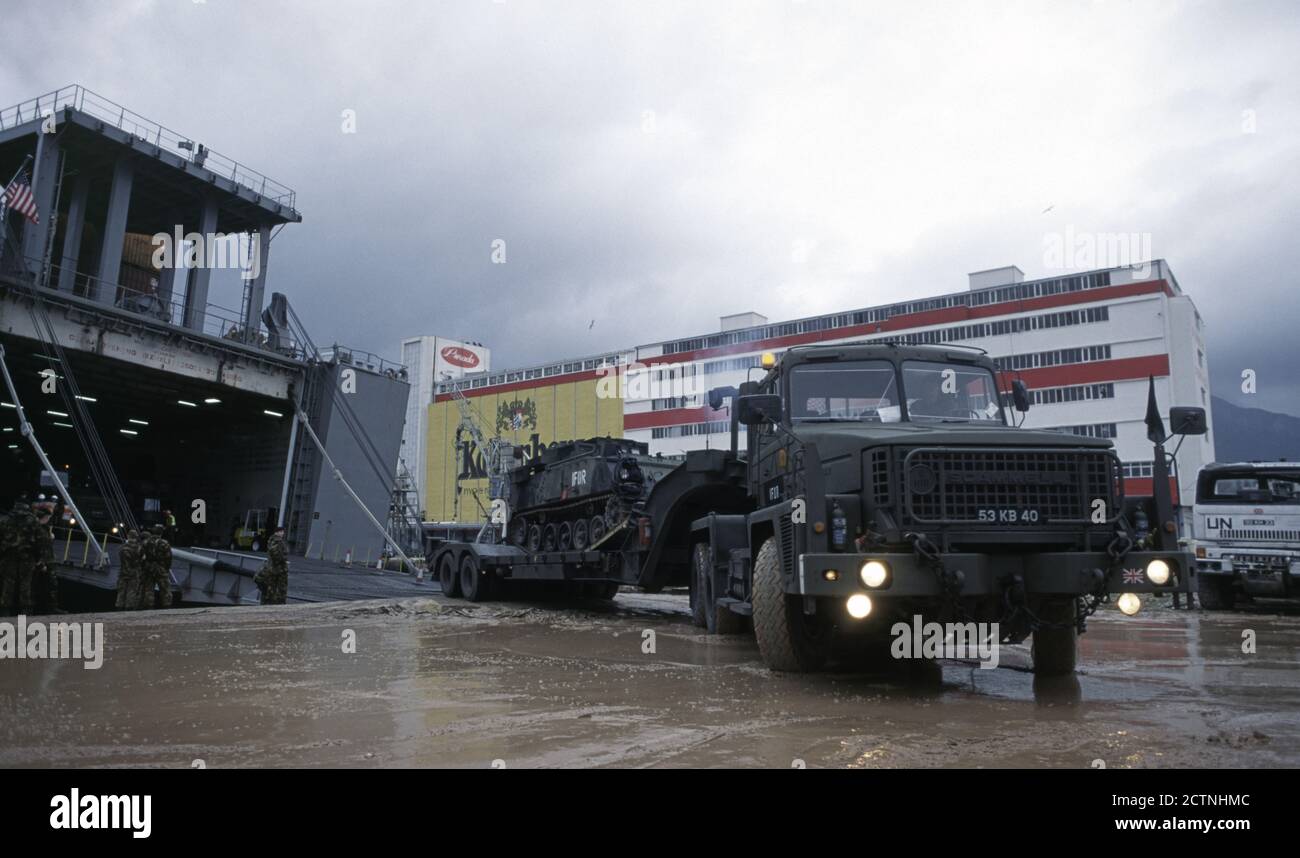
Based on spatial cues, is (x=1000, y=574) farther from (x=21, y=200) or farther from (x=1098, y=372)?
(x=1098, y=372)

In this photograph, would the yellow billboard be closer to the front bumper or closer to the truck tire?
the truck tire

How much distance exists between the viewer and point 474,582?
16.1 meters

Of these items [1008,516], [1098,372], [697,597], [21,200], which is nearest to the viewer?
[1008,516]

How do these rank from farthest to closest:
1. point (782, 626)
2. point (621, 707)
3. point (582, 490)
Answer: point (582, 490)
point (782, 626)
point (621, 707)

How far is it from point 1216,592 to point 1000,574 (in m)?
10.8

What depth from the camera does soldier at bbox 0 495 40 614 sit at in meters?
14.3

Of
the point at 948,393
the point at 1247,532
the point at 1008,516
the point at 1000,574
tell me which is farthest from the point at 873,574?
the point at 1247,532

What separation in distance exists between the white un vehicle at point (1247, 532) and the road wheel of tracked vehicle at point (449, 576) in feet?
40.4

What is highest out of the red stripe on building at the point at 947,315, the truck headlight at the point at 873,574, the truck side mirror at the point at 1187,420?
the red stripe on building at the point at 947,315

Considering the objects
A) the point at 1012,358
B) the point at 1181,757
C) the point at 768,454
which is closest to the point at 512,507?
the point at 768,454

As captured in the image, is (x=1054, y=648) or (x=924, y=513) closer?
(x=924, y=513)

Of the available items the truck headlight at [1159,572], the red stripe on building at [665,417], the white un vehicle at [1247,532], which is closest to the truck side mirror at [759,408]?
the truck headlight at [1159,572]

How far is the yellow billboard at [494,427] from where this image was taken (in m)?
71.4

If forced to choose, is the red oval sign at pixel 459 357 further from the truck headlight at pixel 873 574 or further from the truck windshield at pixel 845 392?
the truck headlight at pixel 873 574
